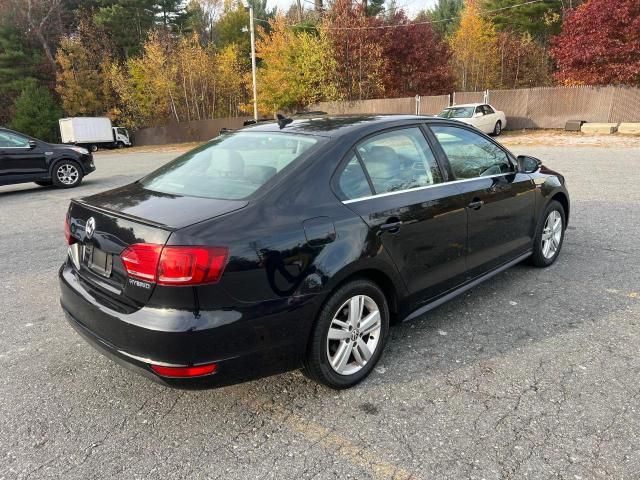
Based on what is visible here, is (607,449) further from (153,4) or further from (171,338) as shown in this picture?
(153,4)

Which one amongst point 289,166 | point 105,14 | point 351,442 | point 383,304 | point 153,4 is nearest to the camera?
point 351,442

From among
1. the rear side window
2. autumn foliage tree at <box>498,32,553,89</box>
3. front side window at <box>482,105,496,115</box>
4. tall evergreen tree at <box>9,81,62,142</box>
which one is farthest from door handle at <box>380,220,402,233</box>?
autumn foliage tree at <box>498,32,553,89</box>

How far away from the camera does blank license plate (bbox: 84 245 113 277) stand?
269 centimetres

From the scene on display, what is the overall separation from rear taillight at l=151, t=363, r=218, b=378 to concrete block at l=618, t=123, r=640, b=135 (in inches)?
878

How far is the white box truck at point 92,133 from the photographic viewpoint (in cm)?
3584

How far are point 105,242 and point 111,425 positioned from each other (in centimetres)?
100

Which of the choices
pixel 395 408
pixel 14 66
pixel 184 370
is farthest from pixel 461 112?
pixel 14 66

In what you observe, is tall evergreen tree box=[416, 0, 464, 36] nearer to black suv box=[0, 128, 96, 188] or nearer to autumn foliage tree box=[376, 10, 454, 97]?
autumn foliage tree box=[376, 10, 454, 97]

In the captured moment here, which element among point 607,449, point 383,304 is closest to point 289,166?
point 383,304

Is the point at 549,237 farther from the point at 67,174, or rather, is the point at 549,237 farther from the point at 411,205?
the point at 67,174

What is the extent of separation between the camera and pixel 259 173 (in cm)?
296

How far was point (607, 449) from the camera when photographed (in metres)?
2.38

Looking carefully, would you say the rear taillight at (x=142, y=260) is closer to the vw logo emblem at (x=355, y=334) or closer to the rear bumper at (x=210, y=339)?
the rear bumper at (x=210, y=339)

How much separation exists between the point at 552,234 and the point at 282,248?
11.4ft
